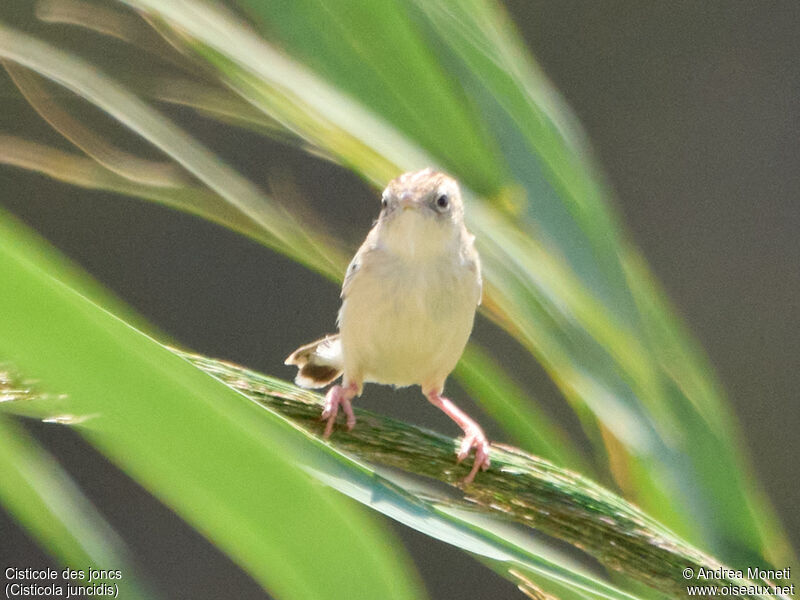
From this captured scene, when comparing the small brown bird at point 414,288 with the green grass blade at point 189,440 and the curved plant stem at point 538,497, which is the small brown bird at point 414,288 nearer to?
the curved plant stem at point 538,497

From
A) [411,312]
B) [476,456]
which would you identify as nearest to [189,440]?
[476,456]

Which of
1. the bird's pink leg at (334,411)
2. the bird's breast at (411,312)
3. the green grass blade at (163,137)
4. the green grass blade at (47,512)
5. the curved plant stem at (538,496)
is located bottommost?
the green grass blade at (47,512)

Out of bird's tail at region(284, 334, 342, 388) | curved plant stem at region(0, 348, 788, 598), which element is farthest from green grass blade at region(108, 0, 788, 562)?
bird's tail at region(284, 334, 342, 388)

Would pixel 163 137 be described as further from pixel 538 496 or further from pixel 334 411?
pixel 538 496

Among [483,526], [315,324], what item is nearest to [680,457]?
[483,526]

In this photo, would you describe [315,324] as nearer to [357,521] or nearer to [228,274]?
[228,274]

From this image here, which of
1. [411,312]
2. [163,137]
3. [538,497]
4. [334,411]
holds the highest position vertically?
[411,312]

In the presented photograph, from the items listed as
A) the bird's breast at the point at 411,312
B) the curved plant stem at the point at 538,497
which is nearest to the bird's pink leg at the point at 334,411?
the curved plant stem at the point at 538,497
